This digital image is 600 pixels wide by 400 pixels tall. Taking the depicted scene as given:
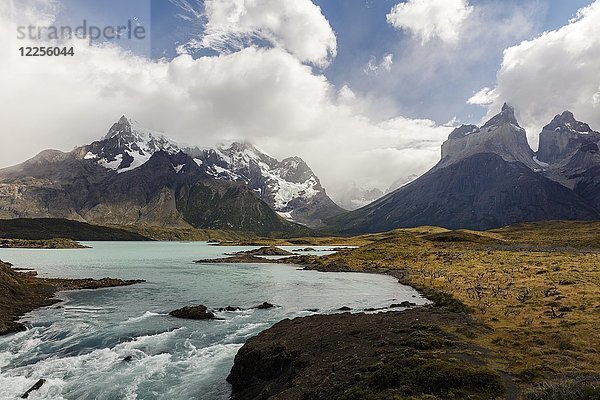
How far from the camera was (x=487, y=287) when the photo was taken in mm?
61969

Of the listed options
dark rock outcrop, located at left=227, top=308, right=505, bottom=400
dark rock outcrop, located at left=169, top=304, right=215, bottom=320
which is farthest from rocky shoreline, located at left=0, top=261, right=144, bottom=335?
dark rock outcrop, located at left=227, top=308, right=505, bottom=400

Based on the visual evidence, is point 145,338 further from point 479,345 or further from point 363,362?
point 479,345

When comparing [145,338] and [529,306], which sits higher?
[529,306]

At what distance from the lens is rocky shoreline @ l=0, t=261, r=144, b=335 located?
49.2m

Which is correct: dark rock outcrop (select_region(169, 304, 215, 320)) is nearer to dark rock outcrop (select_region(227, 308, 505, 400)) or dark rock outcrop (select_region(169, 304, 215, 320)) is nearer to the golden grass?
dark rock outcrop (select_region(227, 308, 505, 400))

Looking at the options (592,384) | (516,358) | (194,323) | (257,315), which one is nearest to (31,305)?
(194,323)

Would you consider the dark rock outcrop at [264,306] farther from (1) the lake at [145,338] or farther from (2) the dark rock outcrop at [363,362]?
(2) the dark rock outcrop at [363,362]

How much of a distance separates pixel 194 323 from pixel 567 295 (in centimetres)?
4787

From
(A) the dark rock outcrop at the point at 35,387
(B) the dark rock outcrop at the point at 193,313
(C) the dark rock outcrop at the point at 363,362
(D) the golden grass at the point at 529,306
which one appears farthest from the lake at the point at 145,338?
(D) the golden grass at the point at 529,306

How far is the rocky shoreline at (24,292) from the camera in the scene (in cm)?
4925

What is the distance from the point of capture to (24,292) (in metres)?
64.4

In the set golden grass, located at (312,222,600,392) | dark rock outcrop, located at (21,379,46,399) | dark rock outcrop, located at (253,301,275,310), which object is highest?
golden grass, located at (312,222,600,392)

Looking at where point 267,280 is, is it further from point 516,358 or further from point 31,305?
point 516,358

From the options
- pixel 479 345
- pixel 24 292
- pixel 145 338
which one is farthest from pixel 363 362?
pixel 24 292
